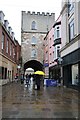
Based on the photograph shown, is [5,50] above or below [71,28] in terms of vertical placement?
below

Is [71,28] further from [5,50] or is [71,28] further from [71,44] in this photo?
[5,50]

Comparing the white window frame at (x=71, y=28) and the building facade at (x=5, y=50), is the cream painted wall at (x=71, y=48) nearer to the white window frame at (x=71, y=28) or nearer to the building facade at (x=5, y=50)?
the white window frame at (x=71, y=28)

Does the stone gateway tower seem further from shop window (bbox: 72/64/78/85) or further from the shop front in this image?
shop window (bbox: 72/64/78/85)

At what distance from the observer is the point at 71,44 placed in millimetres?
24766

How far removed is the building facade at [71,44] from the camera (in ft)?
74.2

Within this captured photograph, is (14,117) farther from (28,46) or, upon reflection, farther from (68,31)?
(28,46)

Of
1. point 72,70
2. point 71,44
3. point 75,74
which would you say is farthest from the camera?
point 72,70

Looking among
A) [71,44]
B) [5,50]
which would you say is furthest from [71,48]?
[5,50]

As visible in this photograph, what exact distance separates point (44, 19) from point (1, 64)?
29840 millimetres

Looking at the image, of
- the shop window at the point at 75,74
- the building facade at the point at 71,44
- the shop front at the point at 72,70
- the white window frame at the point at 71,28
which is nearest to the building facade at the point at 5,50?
the building facade at the point at 71,44

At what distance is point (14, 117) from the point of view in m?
8.95

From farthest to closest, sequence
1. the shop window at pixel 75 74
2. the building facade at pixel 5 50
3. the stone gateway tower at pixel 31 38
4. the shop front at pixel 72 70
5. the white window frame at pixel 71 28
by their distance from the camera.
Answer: the stone gateway tower at pixel 31 38
the building facade at pixel 5 50
the white window frame at pixel 71 28
the shop window at pixel 75 74
the shop front at pixel 72 70

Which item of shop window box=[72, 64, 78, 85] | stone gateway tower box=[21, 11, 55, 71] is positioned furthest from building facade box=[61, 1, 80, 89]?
stone gateway tower box=[21, 11, 55, 71]

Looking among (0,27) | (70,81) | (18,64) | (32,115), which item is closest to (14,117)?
(32,115)
